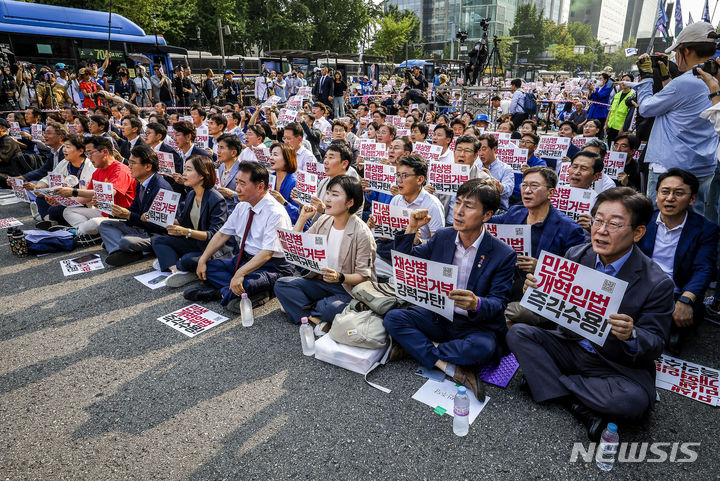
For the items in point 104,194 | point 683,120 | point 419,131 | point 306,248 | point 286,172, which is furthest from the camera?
point 419,131

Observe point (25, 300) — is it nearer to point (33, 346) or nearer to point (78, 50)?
point (33, 346)

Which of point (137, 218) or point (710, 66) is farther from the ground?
point (710, 66)

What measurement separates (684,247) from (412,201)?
2449 mm

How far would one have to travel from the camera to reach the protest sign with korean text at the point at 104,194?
5.45 m

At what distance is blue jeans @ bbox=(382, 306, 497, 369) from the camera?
10.2ft

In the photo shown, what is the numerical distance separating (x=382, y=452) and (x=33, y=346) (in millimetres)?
3308

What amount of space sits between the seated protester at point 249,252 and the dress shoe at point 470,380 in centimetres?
218

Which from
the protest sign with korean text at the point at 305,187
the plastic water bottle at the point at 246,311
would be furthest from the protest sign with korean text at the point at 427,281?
the protest sign with korean text at the point at 305,187

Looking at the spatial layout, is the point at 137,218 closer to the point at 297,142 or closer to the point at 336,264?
the point at 297,142

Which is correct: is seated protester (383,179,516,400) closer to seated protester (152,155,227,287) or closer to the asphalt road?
the asphalt road

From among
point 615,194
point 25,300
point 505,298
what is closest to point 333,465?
point 505,298

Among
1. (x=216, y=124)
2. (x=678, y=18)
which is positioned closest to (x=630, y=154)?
(x=216, y=124)

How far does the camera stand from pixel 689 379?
3.23 m

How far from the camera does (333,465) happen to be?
99.3 inches
